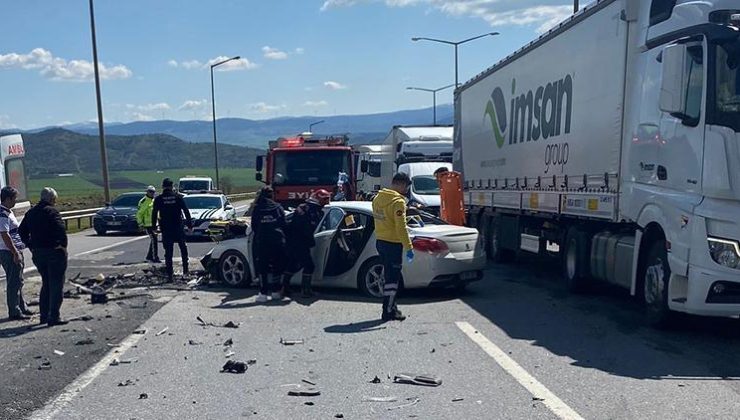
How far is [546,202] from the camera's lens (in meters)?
13.7

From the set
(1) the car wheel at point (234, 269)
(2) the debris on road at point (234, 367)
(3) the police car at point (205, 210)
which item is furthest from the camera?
(3) the police car at point (205, 210)

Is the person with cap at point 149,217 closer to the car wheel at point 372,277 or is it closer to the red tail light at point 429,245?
the car wheel at point 372,277

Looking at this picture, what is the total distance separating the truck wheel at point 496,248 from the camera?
690 inches

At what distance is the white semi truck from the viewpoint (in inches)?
324

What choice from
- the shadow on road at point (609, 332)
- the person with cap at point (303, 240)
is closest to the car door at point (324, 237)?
the person with cap at point (303, 240)

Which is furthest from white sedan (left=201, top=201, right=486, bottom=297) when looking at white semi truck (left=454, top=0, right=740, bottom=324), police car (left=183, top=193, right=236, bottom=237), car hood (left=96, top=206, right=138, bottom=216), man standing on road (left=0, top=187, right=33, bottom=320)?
car hood (left=96, top=206, right=138, bottom=216)

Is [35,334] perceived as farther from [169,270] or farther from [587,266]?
[587,266]

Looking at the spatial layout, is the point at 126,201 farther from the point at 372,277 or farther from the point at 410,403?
the point at 410,403

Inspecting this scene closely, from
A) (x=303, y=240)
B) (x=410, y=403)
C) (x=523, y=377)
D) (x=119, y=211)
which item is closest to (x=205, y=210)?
(x=119, y=211)

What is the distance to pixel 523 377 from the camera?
7.50 meters

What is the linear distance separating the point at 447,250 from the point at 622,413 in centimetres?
578

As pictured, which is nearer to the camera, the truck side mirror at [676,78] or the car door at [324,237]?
the truck side mirror at [676,78]

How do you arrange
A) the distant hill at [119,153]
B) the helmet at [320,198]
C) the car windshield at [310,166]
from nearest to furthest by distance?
the helmet at [320,198], the car windshield at [310,166], the distant hill at [119,153]

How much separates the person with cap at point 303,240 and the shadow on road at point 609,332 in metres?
2.25
